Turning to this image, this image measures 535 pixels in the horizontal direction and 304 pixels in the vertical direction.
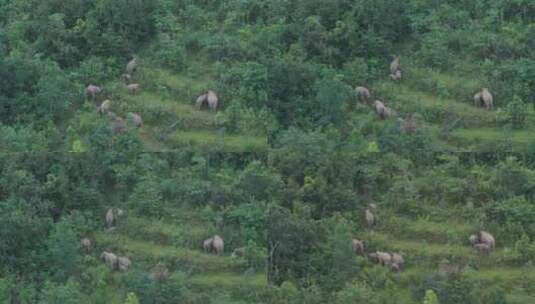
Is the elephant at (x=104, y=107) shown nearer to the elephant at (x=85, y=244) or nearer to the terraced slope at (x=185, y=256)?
the terraced slope at (x=185, y=256)

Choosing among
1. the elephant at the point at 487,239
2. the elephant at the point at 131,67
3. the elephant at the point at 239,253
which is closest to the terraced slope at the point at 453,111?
the elephant at the point at 487,239

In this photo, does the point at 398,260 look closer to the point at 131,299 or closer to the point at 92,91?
the point at 131,299

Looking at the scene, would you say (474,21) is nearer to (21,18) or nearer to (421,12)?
(421,12)

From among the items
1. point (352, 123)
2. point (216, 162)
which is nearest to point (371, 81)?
point (352, 123)

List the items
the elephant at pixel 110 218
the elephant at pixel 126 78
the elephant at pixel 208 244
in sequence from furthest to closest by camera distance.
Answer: the elephant at pixel 126 78
the elephant at pixel 110 218
the elephant at pixel 208 244

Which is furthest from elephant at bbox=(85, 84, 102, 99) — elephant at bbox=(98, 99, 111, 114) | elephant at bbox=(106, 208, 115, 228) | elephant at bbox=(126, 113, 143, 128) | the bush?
the bush

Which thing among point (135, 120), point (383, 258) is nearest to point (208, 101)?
point (135, 120)

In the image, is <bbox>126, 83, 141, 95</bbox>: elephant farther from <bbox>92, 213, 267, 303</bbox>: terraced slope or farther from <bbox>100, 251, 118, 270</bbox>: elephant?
<bbox>100, 251, 118, 270</bbox>: elephant
